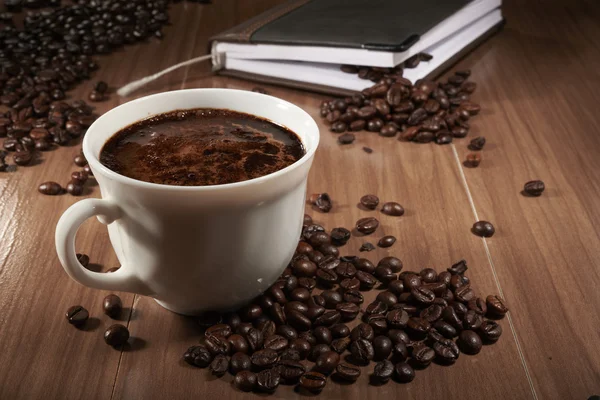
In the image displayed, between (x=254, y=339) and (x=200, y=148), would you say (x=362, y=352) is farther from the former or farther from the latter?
(x=200, y=148)

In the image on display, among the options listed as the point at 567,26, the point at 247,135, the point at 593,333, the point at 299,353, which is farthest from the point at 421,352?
the point at 567,26

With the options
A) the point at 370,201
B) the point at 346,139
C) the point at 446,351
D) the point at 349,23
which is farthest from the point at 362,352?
the point at 349,23

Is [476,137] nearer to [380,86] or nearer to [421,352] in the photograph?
[380,86]

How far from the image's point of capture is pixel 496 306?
1.21 meters

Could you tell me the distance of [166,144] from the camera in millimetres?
1132

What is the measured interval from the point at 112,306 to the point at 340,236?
1.62 ft

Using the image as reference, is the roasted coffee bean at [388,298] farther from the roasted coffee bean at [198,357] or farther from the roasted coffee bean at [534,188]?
the roasted coffee bean at [534,188]

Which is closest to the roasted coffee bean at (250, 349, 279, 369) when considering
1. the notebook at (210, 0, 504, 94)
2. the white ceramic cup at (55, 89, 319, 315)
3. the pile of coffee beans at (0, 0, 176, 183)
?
the white ceramic cup at (55, 89, 319, 315)

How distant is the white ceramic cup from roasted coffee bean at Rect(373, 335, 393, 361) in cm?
21

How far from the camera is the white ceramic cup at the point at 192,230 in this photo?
3.18ft

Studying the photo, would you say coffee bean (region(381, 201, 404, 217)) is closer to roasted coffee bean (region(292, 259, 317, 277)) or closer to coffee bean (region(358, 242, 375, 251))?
coffee bean (region(358, 242, 375, 251))

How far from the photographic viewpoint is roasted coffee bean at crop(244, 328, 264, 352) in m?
1.11

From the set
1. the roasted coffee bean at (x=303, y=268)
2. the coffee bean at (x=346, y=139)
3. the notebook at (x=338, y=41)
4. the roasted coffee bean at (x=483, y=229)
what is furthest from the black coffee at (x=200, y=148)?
the notebook at (x=338, y=41)

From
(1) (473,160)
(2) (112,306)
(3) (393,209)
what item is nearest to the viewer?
(2) (112,306)
